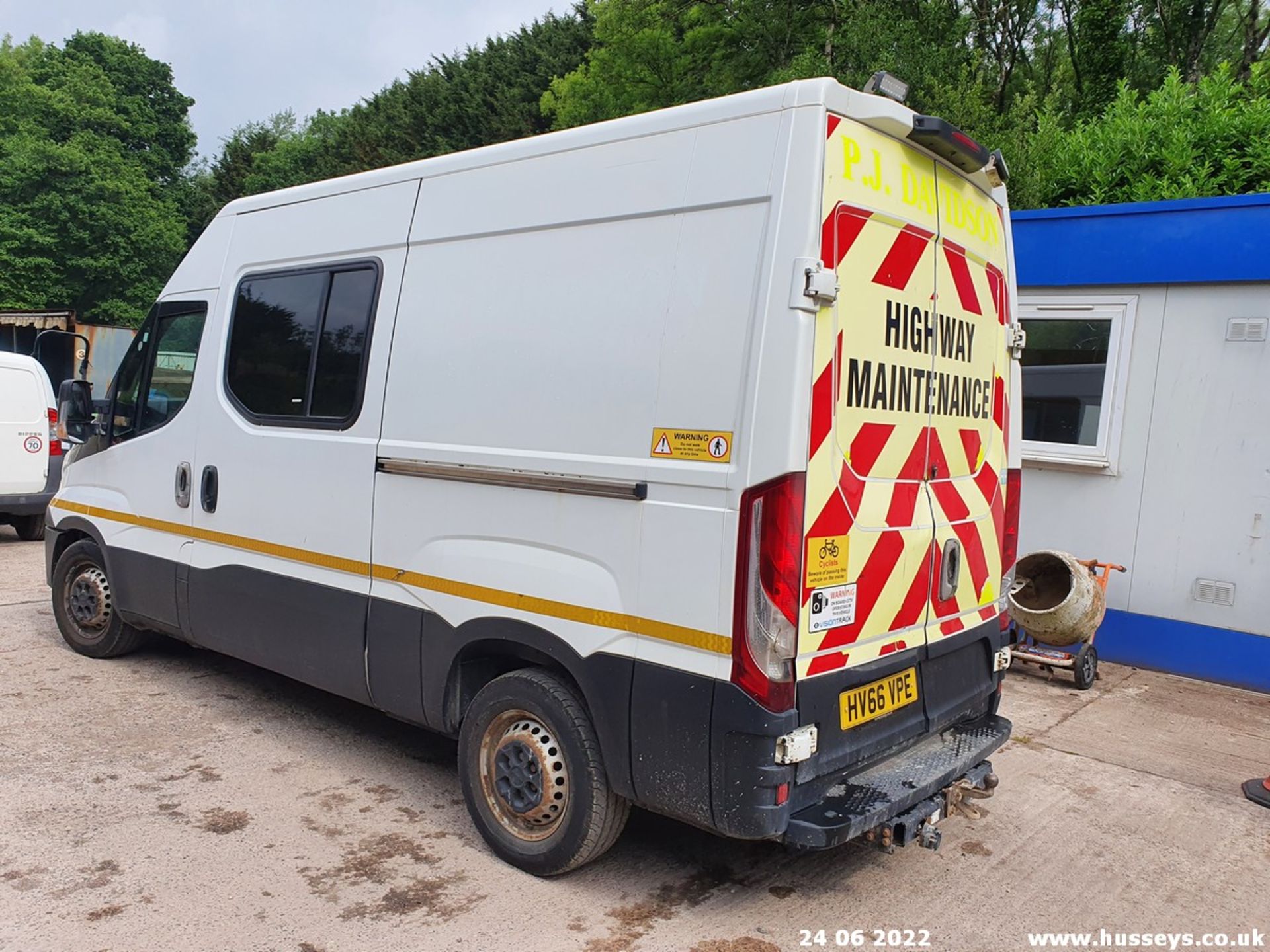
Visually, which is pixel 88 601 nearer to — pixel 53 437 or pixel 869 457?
pixel 869 457

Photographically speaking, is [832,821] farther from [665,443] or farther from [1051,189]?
[1051,189]

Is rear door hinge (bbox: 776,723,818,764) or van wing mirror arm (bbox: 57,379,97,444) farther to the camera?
van wing mirror arm (bbox: 57,379,97,444)

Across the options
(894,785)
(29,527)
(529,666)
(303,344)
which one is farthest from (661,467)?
(29,527)

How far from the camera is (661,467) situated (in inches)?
125

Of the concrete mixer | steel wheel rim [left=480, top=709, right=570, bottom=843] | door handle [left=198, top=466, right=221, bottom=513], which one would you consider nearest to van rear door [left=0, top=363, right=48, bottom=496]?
door handle [left=198, top=466, right=221, bottom=513]

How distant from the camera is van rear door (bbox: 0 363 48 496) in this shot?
9.86m

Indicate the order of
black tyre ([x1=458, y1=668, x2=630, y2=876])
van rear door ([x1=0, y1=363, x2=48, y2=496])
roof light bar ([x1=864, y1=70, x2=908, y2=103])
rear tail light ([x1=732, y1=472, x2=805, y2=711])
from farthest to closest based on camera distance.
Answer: van rear door ([x1=0, y1=363, x2=48, y2=496])
roof light bar ([x1=864, y1=70, x2=908, y2=103])
black tyre ([x1=458, y1=668, x2=630, y2=876])
rear tail light ([x1=732, y1=472, x2=805, y2=711])

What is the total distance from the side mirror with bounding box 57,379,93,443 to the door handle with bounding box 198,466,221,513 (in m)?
1.29

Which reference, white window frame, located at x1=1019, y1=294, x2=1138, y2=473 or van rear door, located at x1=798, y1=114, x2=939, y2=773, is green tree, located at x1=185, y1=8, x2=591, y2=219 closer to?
white window frame, located at x1=1019, y1=294, x2=1138, y2=473

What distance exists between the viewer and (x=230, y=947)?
3.10m

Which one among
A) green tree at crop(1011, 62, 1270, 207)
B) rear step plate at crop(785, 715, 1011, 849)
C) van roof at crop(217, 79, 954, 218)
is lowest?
rear step plate at crop(785, 715, 1011, 849)

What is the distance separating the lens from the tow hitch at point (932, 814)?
3.27m

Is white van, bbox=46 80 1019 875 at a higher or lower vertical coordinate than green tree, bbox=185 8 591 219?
lower

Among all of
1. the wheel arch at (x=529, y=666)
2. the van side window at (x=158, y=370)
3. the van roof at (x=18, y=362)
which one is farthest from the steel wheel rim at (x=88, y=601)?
the van roof at (x=18, y=362)
